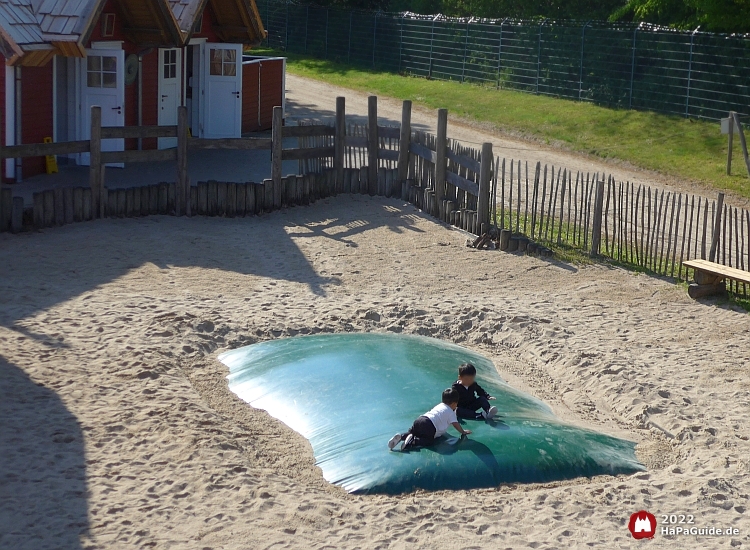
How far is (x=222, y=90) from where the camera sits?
22938 millimetres

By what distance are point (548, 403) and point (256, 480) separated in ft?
11.4

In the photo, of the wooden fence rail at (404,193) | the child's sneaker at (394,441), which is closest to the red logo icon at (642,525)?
the child's sneaker at (394,441)

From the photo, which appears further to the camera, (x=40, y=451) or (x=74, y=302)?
(x=74, y=302)

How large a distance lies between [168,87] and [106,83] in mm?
2748

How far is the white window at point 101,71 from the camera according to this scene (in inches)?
747

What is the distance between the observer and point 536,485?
802 cm

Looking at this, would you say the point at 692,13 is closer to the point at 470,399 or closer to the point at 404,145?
the point at 404,145

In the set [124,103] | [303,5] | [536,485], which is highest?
[303,5]

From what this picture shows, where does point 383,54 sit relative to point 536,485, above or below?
above

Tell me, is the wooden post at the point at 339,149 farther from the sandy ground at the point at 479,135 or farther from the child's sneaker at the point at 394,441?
the child's sneaker at the point at 394,441

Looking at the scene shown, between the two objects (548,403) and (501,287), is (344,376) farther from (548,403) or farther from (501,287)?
(501,287)

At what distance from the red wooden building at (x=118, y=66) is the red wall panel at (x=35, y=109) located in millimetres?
18

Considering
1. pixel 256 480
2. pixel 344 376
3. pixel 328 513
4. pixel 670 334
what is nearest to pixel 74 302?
pixel 344 376

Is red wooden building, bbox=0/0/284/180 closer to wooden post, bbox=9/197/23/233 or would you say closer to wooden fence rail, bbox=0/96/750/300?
wooden fence rail, bbox=0/96/750/300
